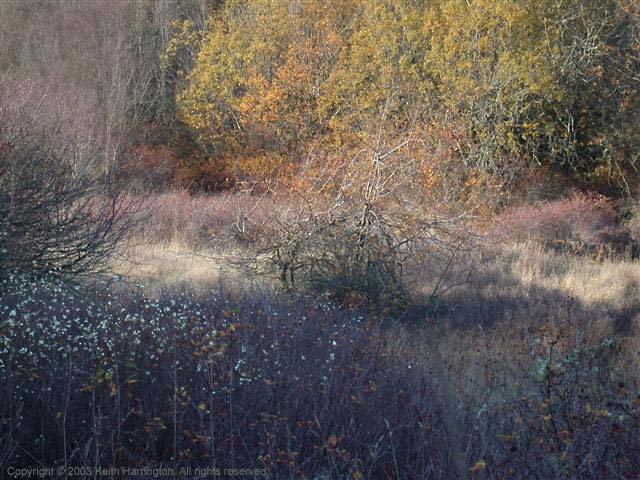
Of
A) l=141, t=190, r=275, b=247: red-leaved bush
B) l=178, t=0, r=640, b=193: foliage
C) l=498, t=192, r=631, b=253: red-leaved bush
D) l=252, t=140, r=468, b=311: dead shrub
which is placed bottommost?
l=498, t=192, r=631, b=253: red-leaved bush

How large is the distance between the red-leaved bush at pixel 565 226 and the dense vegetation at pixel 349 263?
0.10 m

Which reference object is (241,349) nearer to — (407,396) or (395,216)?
(407,396)

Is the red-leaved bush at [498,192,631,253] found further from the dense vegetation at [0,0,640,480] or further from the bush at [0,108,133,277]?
the bush at [0,108,133,277]

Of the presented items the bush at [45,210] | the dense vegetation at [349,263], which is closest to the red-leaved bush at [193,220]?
the dense vegetation at [349,263]

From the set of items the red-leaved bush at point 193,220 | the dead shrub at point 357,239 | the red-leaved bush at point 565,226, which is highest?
the dead shrub at point 357,239

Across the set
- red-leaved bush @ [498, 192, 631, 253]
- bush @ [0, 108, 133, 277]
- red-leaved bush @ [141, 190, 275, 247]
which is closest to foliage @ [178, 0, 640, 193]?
red-leaved bush @ [498, 192, 631, 253]

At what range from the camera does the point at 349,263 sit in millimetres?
9617

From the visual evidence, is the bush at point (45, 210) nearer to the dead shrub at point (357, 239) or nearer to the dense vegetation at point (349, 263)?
the dense vegetation at point (349, 263)

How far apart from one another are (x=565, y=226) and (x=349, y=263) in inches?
403

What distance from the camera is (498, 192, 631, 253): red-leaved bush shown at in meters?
17.5

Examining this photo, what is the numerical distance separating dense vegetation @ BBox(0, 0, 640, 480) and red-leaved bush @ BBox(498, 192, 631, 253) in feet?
0.34

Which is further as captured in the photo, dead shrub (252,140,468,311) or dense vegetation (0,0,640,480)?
dead shrub (252,140,468,311)

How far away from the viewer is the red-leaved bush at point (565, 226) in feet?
57.3

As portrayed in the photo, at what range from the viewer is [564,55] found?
21.1 meters
